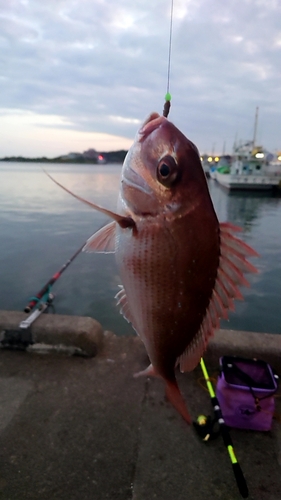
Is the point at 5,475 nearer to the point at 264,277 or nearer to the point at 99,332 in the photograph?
the point at 99,332

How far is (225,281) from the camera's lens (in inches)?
57.6

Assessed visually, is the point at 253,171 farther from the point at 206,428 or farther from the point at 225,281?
the point at 225,281

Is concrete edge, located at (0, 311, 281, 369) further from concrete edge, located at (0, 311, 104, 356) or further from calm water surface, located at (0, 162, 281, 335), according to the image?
calm water surface, located at (0, 162, 281, 335)

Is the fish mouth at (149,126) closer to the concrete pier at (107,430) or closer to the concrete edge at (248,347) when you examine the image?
the concrete pier at (107,430)

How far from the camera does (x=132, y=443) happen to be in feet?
10.0

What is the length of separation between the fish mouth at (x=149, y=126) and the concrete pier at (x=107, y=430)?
2.66m

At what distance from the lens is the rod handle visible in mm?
2525

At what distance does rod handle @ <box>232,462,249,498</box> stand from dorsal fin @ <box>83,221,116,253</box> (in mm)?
2195

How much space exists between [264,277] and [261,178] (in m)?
34.7

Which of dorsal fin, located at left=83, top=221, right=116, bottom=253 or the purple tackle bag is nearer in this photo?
dorsal fin, located at left=83, top=221, right=116, bottom=253

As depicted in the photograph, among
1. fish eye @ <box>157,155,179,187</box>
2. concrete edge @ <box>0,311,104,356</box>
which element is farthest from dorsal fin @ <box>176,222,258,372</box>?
concrete edge @ <box>0,311,104,356</box>

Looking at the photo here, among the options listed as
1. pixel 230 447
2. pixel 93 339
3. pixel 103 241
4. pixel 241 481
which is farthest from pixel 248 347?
pixel 103 241

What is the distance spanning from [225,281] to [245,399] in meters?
2.24

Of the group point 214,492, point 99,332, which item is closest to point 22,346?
point 99,332
